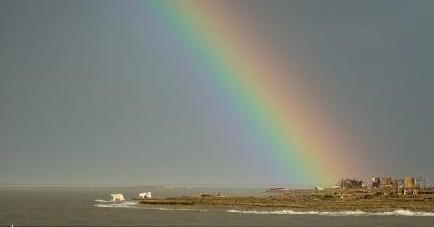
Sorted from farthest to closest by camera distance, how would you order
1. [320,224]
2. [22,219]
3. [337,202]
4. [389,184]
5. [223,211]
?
[389,184] → [337,202] → [223,211] → [22,219] → [320,224]

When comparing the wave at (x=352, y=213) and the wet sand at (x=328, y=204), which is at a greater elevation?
the wet sand at (x=328, y=204)

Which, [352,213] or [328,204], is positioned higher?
[328,204]

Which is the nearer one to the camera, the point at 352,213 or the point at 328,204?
the point at 352,213

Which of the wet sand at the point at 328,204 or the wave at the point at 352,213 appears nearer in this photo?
the wave at the point at 352,213

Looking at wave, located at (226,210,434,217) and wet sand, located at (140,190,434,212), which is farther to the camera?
wet sand, located at (140,190,434,212)

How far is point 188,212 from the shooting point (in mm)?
76562

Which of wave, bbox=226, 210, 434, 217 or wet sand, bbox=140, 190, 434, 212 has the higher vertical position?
wet sand, bbox=140, 190, 434, 212

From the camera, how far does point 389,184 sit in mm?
173125

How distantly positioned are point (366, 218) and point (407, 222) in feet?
18.8

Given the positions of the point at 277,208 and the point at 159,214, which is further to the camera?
the point at 277,208

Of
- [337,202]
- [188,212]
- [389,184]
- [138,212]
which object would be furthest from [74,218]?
[389,184]

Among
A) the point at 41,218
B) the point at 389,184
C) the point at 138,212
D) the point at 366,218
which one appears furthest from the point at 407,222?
the point at 389,184

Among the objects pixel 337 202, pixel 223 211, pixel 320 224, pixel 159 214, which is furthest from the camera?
pixel 337 202

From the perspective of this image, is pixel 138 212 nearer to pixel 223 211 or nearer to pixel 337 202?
pixel 223 211
